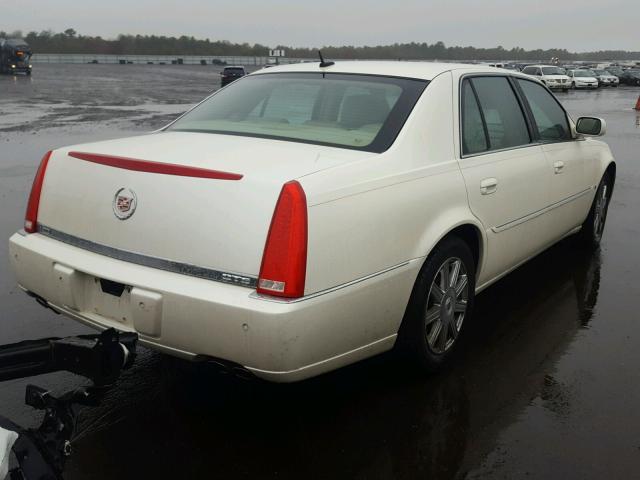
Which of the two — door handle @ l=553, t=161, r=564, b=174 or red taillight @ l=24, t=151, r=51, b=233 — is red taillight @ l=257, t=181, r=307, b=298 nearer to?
red taillight @ l=24, t=151, r=51, b=233

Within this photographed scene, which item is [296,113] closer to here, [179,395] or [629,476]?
[179,395]

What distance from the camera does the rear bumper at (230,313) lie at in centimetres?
261

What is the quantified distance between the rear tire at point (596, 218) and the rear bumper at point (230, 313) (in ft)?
11.0

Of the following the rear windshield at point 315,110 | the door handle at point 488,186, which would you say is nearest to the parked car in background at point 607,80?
the door handle at point 488,186

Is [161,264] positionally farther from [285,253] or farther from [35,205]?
[35,205]

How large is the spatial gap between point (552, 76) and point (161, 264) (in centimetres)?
3905

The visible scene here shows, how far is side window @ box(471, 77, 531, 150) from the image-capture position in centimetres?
416

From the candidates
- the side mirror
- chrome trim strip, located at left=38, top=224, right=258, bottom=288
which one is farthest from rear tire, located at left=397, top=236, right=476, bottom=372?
the side mirror

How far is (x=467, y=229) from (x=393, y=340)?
89 centimetres

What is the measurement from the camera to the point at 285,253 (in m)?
2.61

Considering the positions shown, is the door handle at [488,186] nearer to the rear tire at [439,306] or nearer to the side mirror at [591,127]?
the rear tire at [439,306]

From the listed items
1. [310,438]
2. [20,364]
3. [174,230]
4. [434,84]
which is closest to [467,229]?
[434,84]

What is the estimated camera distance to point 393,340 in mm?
3225

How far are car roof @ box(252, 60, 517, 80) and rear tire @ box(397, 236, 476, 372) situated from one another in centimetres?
101
